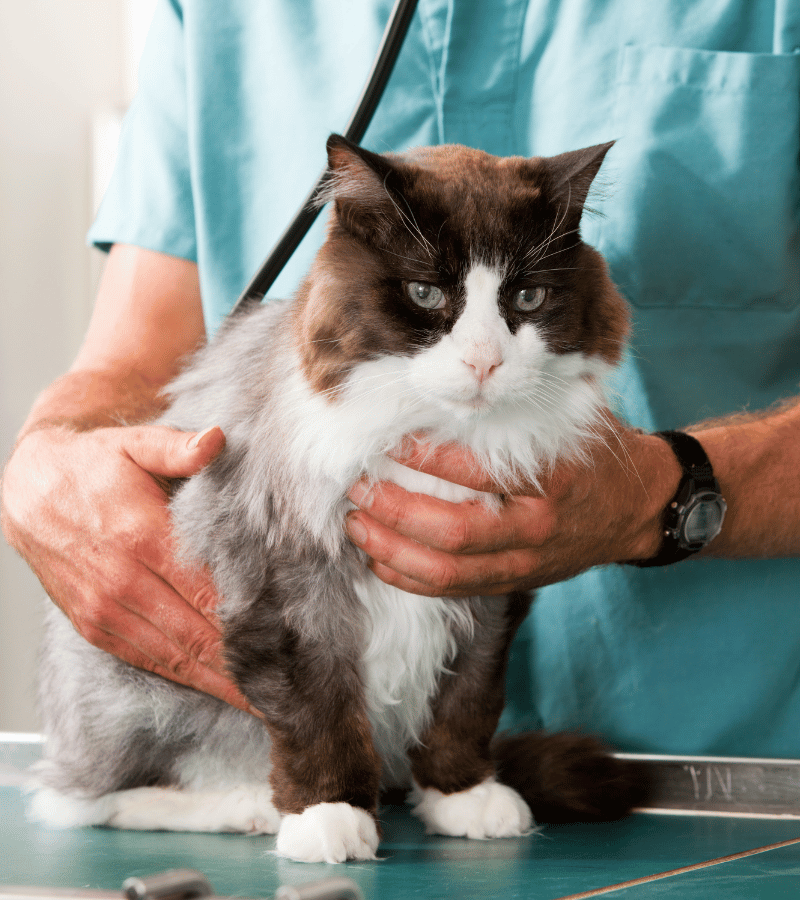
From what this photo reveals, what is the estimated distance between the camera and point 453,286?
3.18 ft

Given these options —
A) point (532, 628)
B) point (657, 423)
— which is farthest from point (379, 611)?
point (657, 423)

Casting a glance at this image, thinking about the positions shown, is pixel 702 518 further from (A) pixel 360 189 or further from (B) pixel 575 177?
(A) pixel 360 189

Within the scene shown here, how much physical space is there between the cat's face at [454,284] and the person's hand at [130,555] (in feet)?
0.78

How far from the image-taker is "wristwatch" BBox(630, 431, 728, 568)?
47.5 inches

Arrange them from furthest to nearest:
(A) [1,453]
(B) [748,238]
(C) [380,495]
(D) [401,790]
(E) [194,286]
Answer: (A) [1,453]
(E) [194,286]
(B) [748,238]
(D) [401,790]
(C) [380,495]

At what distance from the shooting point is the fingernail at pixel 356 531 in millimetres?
1024

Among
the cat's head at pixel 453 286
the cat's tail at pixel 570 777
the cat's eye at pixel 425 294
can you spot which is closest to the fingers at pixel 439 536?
the cat's head at pixel 453 286

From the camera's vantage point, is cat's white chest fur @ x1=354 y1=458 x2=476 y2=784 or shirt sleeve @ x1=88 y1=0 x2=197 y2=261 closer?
cat's white chest fur @ x1=354 y1=458 x2=476 y2=784

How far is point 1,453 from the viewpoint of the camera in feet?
8.53

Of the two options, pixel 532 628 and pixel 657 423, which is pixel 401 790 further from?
pixel 657 423

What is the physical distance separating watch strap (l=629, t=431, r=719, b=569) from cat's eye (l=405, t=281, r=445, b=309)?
18.3 inches

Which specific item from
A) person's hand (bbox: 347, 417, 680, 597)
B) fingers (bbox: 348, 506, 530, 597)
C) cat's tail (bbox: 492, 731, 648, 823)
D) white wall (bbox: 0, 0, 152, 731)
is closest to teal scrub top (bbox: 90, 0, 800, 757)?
cat's tail (bbox: 492, 731, 648, 823)

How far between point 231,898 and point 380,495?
46 cm

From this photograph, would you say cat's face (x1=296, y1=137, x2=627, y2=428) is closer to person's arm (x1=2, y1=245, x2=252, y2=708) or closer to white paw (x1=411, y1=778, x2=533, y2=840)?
person's arm (x1=2, y1=245, x2=252, y2=708)
